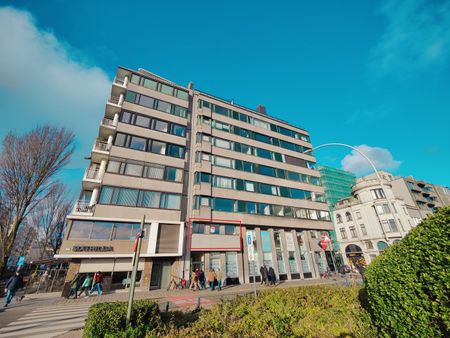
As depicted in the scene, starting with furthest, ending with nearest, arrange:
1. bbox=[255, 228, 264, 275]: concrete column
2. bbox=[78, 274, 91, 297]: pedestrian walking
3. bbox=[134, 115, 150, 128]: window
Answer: bbox=[255, 228, 264, 275]: concrete column → bbox=[134, 115, 150, 128]: window → bbox=[78, 274, 91, 297]: pedestrian walking

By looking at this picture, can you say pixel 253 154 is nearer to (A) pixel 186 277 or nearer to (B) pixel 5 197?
(A) pixel 186 277

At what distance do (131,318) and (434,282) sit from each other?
7.02 meters

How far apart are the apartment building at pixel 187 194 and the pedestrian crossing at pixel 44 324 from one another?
729 centimetres

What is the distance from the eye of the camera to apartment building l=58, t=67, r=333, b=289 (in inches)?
720

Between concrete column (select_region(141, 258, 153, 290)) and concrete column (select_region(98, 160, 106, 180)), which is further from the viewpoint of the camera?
concrete column (select_region(98, 160, 106, 180))

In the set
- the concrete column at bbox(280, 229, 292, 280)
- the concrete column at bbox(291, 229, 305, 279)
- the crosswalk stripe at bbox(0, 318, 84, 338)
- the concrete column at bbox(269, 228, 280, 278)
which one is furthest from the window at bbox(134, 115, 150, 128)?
the concrete column at bbox(291, 229, 305, 279)

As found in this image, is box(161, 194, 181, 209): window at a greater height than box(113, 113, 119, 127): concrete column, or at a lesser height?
lesser

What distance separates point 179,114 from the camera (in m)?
26.5

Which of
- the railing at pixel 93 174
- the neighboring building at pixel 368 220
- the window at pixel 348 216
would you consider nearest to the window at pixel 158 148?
the railing at pixel 93 174

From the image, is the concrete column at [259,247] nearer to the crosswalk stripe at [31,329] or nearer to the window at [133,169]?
the window at [133,169]

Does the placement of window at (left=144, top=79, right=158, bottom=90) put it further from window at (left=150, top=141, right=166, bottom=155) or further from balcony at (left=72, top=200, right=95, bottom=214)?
balcony at (left=72, top=200, right=95, bottom=214)

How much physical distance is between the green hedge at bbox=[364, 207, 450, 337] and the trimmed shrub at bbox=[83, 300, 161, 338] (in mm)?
5986

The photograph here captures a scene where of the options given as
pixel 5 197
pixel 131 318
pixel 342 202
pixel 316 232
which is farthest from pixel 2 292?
pixel 342 202

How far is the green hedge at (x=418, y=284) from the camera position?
3.29 metres
